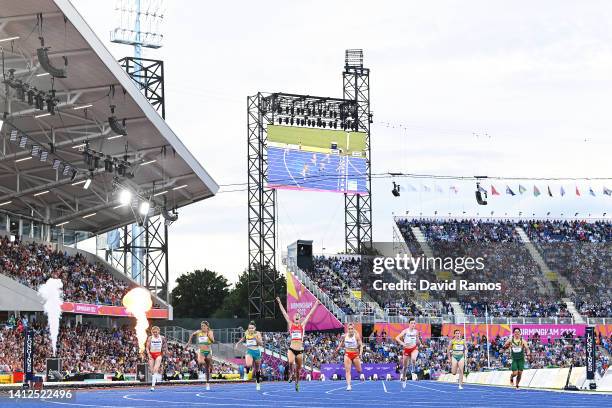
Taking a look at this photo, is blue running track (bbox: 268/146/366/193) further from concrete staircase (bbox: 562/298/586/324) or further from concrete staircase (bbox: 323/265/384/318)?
concrete staircase (bbox: 562/298/586/324)

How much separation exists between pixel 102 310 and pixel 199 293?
71303 mm

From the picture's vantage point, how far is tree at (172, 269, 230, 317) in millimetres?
126188

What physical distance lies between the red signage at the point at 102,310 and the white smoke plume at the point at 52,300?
1.88 feet

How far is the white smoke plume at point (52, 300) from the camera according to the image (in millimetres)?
50938

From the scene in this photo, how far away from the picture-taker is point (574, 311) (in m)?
77.9

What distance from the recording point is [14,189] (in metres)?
56.4

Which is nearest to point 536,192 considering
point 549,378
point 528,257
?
point 528,257

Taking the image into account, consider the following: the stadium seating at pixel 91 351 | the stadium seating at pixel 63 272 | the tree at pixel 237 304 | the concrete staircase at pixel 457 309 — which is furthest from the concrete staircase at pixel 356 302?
the tree at pixel 237 304

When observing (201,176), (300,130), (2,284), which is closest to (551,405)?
(2,284)

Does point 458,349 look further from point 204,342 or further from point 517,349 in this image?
point 204,342

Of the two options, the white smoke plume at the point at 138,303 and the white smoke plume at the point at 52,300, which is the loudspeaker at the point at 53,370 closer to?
the white smoke plume at the point at 52,300

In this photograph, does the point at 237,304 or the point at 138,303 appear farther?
the point at 237,304

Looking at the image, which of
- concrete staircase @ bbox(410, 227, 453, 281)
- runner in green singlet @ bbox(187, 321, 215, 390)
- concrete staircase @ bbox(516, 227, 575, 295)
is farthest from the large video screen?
runner in green singlet @ bbox(187, 321, 215, 390)

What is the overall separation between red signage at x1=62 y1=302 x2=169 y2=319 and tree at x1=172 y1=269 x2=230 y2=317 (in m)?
62.4
